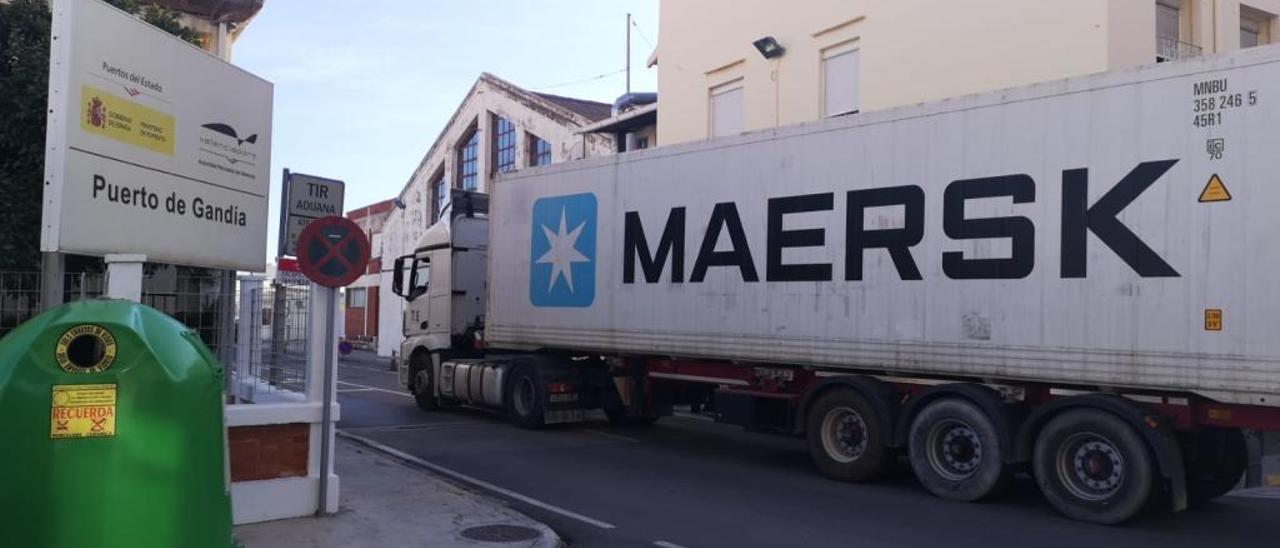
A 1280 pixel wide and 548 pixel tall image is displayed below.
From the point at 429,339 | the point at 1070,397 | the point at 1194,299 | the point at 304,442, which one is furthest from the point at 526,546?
the point at 429,339

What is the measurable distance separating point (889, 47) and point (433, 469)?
11208 millimetres

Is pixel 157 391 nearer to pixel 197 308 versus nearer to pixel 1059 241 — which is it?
pixel 197 308

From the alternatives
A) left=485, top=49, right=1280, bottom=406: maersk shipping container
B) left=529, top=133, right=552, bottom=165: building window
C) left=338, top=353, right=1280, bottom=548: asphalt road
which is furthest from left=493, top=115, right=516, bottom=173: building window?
left=485, top=49, right=1280, bottom=406: maersk shipping container

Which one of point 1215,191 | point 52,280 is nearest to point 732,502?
point 1215,191

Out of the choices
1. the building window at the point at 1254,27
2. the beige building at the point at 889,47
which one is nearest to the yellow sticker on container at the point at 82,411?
the beige building at the point at 889,47

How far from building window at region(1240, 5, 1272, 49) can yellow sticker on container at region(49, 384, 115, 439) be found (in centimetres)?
1873

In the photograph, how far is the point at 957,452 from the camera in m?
9.89

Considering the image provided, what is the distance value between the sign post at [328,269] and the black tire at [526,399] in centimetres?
640

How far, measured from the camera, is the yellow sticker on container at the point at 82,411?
414cm

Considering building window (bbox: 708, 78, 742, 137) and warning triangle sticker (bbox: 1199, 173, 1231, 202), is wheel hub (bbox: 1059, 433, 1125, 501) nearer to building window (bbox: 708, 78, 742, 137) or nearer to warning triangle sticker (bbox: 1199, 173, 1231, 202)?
warning triangle sticker (bbox: 1199, 173, 1231, 202)

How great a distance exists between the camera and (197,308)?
846cm

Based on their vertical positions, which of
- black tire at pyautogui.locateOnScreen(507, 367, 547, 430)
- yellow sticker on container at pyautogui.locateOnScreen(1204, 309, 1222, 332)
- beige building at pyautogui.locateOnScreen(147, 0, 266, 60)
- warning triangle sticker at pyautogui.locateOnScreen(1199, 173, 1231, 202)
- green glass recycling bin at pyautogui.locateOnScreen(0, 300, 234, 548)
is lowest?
black tire at pyautogui.locateOnScreen(507, 367, 547, 430)

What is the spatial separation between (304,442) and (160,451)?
4.16 m

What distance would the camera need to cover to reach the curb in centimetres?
796
